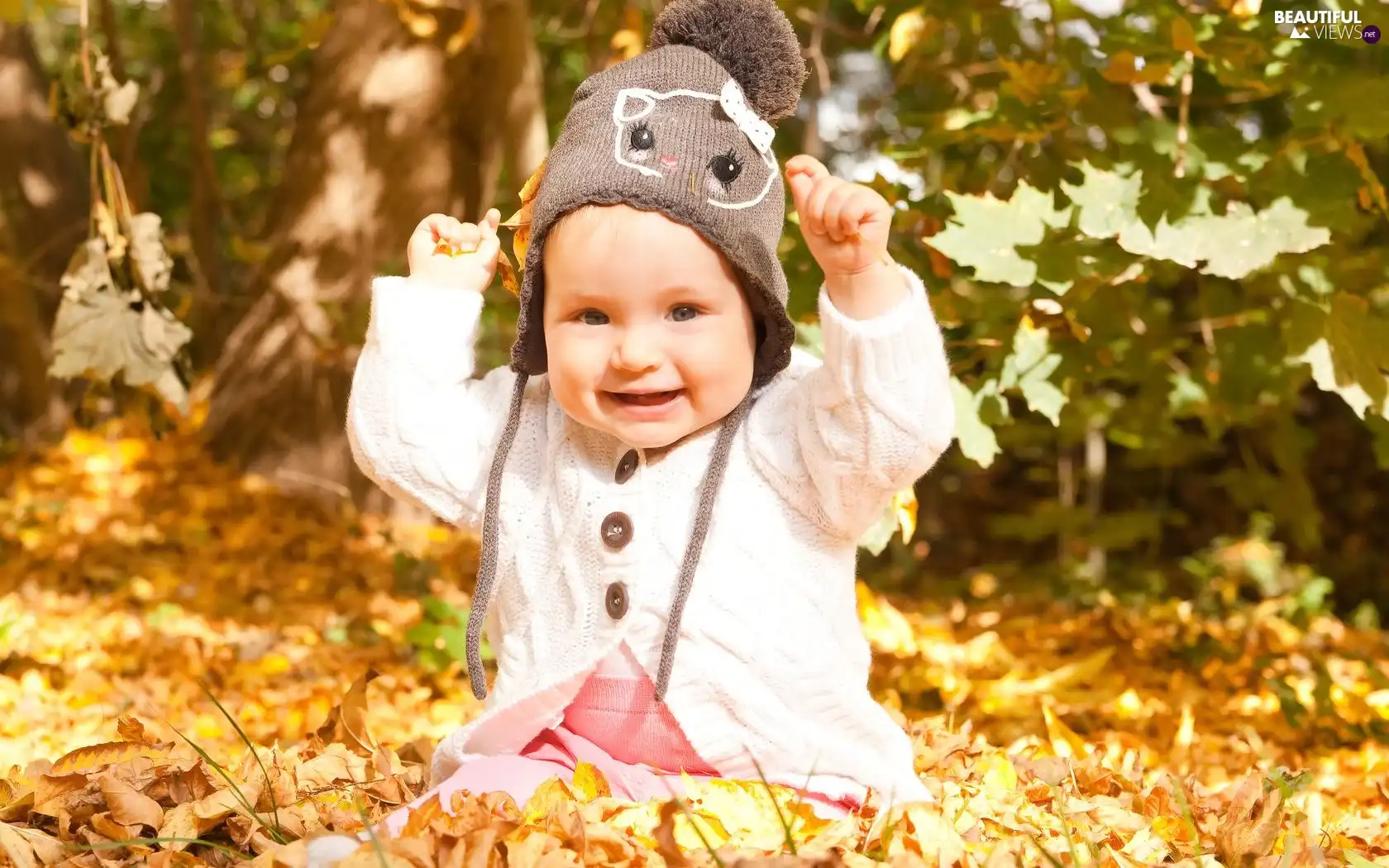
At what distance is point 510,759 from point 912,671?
5.37 feet

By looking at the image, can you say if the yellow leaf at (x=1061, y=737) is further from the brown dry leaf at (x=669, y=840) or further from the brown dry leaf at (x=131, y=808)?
the brown dry leaf at (x=131, y=808)

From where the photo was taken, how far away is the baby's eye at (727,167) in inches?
70.7

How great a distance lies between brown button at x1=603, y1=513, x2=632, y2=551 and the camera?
6.09 ft

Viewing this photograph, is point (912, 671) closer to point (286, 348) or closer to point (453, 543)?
point (453, 543)

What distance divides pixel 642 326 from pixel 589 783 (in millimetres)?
649

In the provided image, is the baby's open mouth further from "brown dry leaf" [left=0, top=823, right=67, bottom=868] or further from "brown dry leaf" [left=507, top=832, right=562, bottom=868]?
"brown dry leaf" [left=0, top=823, right=67, bottom=868]

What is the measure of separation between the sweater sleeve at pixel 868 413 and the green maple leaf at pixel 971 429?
2.44 ft

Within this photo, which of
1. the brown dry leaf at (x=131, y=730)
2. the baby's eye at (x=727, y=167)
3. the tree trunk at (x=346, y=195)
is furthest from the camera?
the tree trunk at (x=346, y=195)

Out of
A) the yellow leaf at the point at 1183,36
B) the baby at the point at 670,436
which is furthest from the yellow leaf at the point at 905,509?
the yellow leaf at the point at 1183,36

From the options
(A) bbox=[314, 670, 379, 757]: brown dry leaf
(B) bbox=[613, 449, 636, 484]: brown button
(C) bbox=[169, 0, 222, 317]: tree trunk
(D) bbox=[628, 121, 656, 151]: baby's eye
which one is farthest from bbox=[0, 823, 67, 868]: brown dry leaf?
(C) bbox=[169, 0, 222, 317]: tree trunk

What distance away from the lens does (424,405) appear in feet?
6.48

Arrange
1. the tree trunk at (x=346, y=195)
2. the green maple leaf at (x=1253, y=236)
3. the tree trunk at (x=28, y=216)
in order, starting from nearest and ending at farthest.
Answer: the green maple leaf at (x=1253, y=236) → the tree trunk at (x=346, y=195) → the tree trunk at (x=28, y=216)

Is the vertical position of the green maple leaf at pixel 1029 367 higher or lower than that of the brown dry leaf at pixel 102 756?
higher

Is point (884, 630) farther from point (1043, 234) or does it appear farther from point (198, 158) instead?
point (198, 158)
